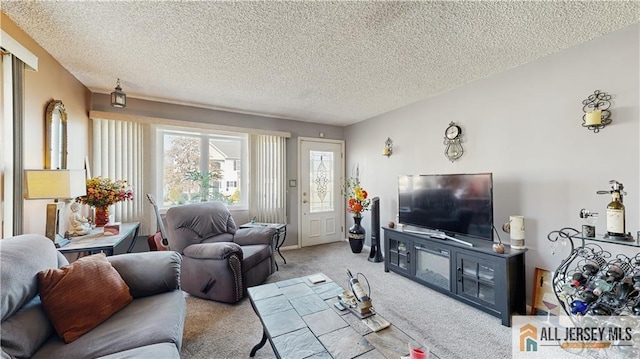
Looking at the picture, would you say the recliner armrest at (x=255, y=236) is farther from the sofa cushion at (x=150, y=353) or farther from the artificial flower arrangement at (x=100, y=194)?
the sofa cushion at (x=150, y=353)

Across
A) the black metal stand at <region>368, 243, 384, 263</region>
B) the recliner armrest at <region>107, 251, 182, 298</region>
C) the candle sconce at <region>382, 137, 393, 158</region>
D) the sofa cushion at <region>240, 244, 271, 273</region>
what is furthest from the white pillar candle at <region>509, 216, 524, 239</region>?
the recliner armrest at <region>107, 251, 182, 298</region>

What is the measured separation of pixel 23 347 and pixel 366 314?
1.69m

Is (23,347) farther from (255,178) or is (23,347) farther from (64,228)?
(255,178)

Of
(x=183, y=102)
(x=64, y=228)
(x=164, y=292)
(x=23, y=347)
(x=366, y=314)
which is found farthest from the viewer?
(x=183, y=102)

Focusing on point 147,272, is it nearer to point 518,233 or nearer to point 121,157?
point 121,157

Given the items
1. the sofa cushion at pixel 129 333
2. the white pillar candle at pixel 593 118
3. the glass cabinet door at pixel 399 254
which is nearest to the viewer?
the sofa cushion at pixel 129 333

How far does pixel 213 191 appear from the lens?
4223 millimetres

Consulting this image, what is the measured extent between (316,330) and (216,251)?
5.12ft

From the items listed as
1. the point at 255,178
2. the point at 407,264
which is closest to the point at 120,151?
the point at 255,178

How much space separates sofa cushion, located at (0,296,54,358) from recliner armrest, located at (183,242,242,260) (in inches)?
50.6

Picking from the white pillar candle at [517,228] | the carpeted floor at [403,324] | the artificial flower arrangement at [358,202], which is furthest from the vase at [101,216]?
the white pillar candle at [517,228]

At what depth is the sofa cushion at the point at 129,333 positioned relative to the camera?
1.24 meters

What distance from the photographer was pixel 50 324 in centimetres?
134

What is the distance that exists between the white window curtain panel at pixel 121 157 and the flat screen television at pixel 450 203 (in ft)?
12.0
